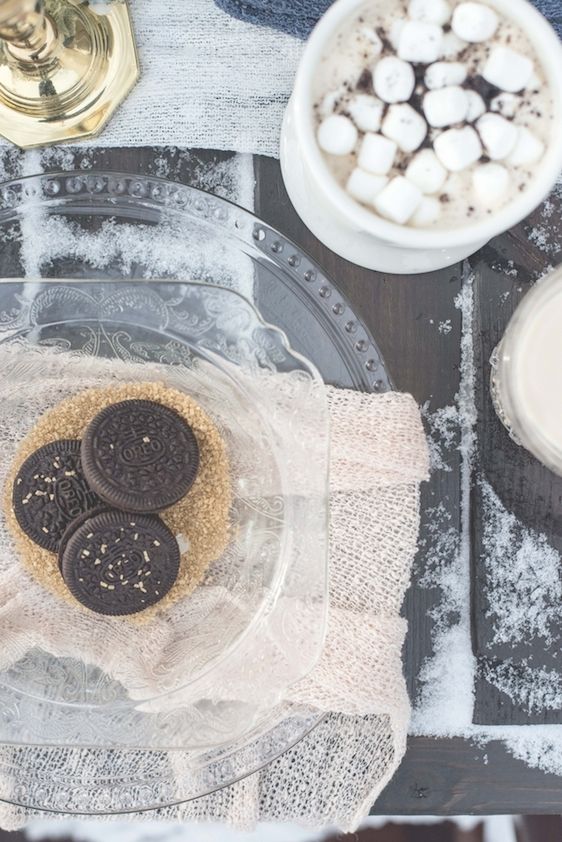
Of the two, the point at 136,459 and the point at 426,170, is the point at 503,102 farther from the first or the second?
the point at 136,459

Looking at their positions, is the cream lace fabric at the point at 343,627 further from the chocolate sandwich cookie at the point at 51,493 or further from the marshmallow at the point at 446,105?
the marshmallow at the point at 446,105

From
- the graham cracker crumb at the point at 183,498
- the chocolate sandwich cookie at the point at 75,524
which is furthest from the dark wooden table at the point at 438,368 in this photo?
the chocolate sandwich cookie at the point at 75,524

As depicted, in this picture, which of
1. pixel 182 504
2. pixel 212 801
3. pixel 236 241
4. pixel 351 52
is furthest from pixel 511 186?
pixel 212 801

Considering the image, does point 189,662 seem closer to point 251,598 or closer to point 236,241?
point 251,598

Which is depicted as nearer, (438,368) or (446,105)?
(446,105)

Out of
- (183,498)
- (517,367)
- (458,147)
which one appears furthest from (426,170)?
(183,498)

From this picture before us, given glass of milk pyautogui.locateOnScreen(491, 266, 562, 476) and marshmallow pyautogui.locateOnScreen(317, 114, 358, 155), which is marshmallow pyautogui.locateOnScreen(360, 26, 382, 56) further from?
glass of milk pyautogui.locateOnScreen(491, 266, 562, 476)
